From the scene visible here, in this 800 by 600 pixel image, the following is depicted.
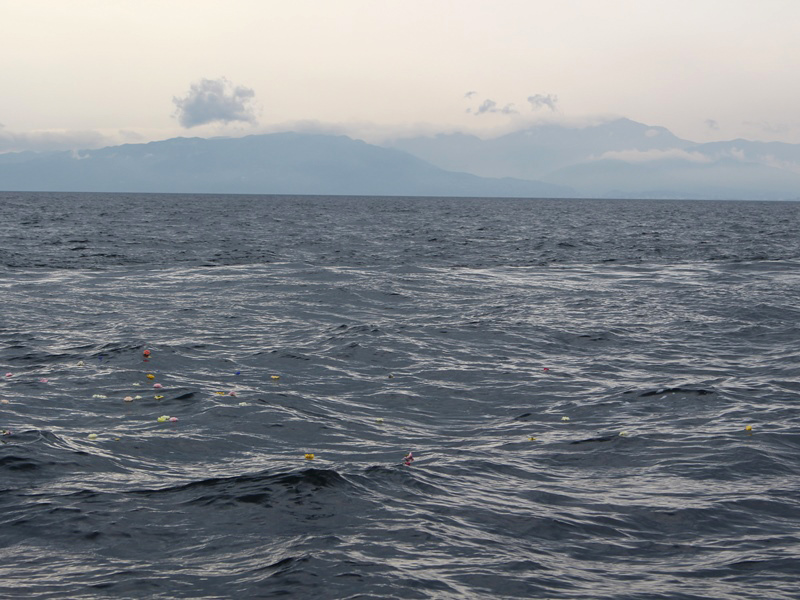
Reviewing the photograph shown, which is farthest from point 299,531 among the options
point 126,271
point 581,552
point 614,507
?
point 126,271

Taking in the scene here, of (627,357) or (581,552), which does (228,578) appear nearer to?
(581,552)

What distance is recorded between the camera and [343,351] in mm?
20531

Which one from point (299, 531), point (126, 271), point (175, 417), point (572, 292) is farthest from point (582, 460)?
point (126, 271)

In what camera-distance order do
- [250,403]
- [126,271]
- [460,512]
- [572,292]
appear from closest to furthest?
[460,512]
[250,403]
[572,292]
[126,271]

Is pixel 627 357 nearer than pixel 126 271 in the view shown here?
Result: Yes

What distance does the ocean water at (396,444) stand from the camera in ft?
29.3

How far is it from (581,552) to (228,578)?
4028mm

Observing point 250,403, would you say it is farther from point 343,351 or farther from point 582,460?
point 582,460

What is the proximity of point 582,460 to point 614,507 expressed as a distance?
78.6 inches

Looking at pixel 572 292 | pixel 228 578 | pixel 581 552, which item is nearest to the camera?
pixel 228 578

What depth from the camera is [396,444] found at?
13.4m

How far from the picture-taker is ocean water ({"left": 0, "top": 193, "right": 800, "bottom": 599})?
8.93m

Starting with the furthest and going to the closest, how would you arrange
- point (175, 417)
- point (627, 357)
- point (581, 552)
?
point (627, 357), point (175, 417), point (581, 552)

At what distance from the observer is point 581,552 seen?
9430 mm
